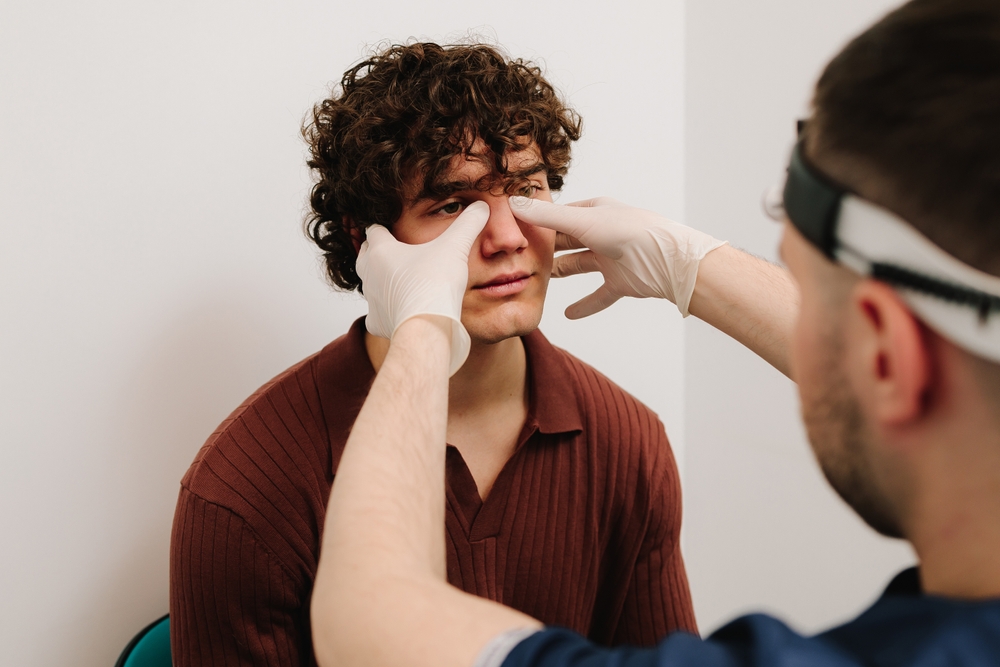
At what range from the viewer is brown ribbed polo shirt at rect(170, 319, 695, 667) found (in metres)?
1.23

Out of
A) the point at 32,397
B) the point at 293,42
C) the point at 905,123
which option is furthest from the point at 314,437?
the point at 905,123

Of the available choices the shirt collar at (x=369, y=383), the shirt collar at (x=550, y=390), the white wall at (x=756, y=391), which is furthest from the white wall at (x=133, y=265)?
the white wall at (x=756, y=391)

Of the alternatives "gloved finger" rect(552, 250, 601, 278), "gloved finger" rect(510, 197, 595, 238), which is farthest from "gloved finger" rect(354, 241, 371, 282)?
"gloved finger" rect(552, 250, 601, 278)

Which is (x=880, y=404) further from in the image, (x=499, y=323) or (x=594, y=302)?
(x=594, y=302)

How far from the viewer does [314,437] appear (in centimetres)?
131

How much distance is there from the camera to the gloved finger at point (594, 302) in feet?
4.82

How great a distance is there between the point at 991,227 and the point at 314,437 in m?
1.02

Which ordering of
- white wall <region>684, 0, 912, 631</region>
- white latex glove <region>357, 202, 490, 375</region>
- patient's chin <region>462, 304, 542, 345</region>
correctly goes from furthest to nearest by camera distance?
white wall <region>684, 0, 912, 631</region> → patient's chin <region>462, 304, 542, 345</region> → white latex glove <region>357, 202, 490, 375</region>

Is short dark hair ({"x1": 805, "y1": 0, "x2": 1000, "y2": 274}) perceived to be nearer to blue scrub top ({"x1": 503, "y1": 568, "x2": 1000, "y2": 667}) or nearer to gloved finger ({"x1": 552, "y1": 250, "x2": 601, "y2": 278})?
blue scrub top ({"x1": 503, "y1": 568, "x2": 1000, "y2": 667})

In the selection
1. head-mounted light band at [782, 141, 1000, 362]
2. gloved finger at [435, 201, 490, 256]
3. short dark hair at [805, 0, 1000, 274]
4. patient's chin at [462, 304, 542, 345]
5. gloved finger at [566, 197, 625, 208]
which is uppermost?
short dark hair at [805, 0, 1000, 274]

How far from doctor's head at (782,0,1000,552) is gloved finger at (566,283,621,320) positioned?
2.50 ft

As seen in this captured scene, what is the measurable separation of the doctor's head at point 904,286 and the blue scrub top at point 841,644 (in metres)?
0.07

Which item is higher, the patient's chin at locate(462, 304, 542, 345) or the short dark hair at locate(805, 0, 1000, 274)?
the short dark hair at locate(805, 0, 1000, 274)

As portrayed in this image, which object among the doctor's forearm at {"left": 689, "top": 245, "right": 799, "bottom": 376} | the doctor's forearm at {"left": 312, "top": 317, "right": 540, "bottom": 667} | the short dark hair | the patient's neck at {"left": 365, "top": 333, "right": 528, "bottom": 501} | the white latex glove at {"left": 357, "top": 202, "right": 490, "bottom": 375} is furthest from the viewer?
the patient's neck at {"left": 365, "top": 333, "right": 528, "bottom": 501}
